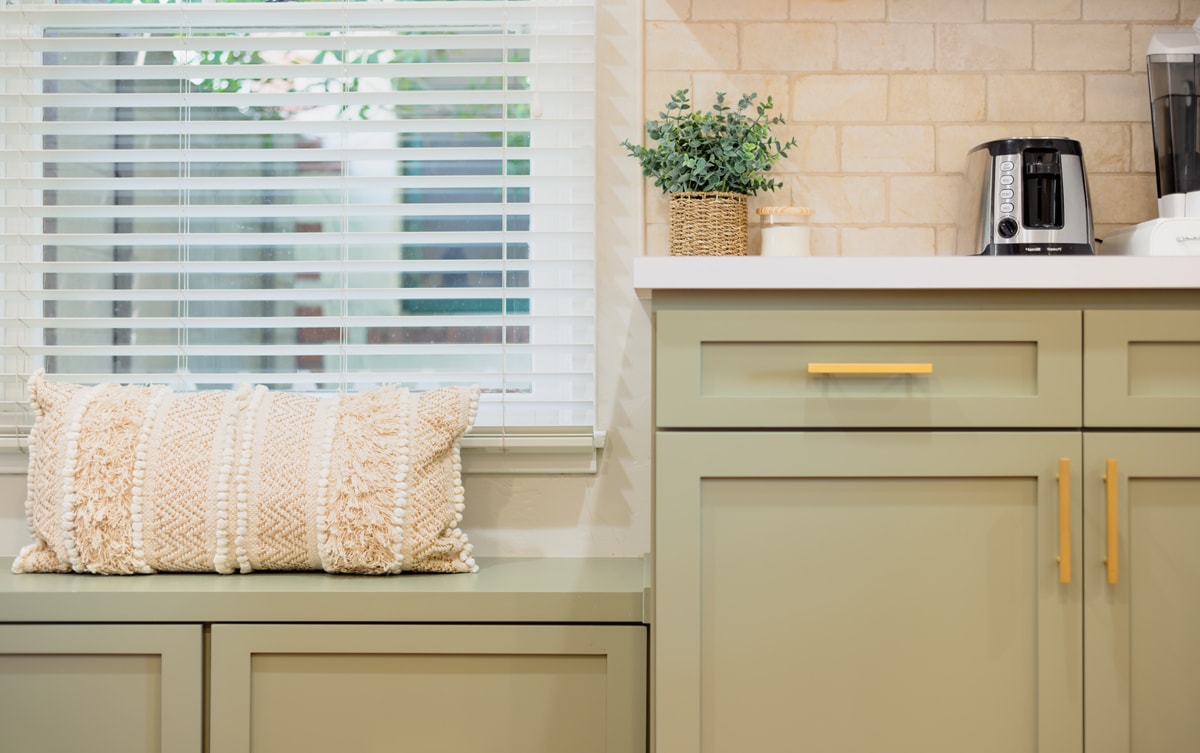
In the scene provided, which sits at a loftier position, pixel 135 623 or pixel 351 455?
pixel 351 455

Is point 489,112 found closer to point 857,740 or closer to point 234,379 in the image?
point 234,379

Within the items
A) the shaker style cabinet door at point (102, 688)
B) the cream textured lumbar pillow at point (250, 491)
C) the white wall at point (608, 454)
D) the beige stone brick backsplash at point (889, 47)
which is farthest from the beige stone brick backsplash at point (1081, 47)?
the shaker style cabinet door at point (102, 688)

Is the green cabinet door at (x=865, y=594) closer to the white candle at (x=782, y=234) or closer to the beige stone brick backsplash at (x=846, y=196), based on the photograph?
the white candle at (x=782, y=234)

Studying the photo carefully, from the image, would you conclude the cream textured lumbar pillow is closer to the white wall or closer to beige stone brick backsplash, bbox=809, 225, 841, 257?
the white wall

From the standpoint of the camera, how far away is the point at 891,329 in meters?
1.27

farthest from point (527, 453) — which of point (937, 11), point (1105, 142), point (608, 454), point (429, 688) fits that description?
point (1105, 142)

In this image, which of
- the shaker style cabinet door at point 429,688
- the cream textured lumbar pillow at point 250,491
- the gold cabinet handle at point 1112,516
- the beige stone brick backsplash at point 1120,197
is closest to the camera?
the gold cabinet handle at point 1112,516

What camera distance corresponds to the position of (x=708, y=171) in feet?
5.32

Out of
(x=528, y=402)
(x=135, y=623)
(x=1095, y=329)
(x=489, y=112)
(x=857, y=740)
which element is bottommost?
(x=857, y=740)

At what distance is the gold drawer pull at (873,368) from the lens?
1251 mm

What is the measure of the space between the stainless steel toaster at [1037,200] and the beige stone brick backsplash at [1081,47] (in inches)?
14.2

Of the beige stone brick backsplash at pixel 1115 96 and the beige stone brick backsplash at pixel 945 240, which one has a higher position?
the beige stone brick backsplash at pixel 1115 96

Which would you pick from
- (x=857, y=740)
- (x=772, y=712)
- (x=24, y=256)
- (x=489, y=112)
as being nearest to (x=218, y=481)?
(x=24, y=256)

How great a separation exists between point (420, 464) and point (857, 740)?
860 millimetres
